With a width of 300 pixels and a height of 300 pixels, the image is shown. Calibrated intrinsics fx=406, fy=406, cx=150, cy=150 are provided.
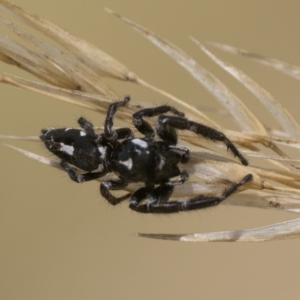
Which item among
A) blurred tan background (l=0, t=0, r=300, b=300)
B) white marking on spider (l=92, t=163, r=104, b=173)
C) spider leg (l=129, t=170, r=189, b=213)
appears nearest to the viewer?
spider leg (l=129, t=170, r=189, b=213)

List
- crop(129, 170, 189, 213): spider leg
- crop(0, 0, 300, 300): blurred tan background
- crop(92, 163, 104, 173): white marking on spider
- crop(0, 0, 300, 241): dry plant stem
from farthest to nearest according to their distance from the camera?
crop(0, 0, 300, 300): blurred tan background < crop(92, 163, 104, 173): white marking on spider < crop(129, 170, 189, 213): spider leg < crop(0, 0, 300, 241): dry plant stem

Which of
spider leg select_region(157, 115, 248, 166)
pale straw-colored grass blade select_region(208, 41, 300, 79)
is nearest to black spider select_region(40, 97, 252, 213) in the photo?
spider leg select_region(157, 115, 248, 166)

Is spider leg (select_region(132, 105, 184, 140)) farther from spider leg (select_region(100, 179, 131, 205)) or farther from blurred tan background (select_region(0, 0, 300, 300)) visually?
blurred tan background (select_region(0, 0, 300, 300))

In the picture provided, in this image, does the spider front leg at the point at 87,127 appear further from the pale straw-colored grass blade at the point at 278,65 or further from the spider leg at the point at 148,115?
the pale straw-colored grass blade at the point at 278,65

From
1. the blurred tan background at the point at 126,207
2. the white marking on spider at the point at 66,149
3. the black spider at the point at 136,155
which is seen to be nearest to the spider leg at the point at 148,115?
the black spider at the point at 136,155

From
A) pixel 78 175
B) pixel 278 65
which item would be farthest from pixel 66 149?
pixel 278 65

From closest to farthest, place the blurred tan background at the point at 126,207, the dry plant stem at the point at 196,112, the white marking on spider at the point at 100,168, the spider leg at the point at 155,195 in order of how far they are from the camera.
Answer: the dry plant stem at the point at 196,112, the spider leg at the point at 155,195, the white marking on spider at the point at 100,168, the blurred tan background at the point at 126,207

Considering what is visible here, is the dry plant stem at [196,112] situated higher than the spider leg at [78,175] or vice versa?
the dry plant stem at [196,112]

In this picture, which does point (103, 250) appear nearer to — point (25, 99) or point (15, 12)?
point (25, 99)
